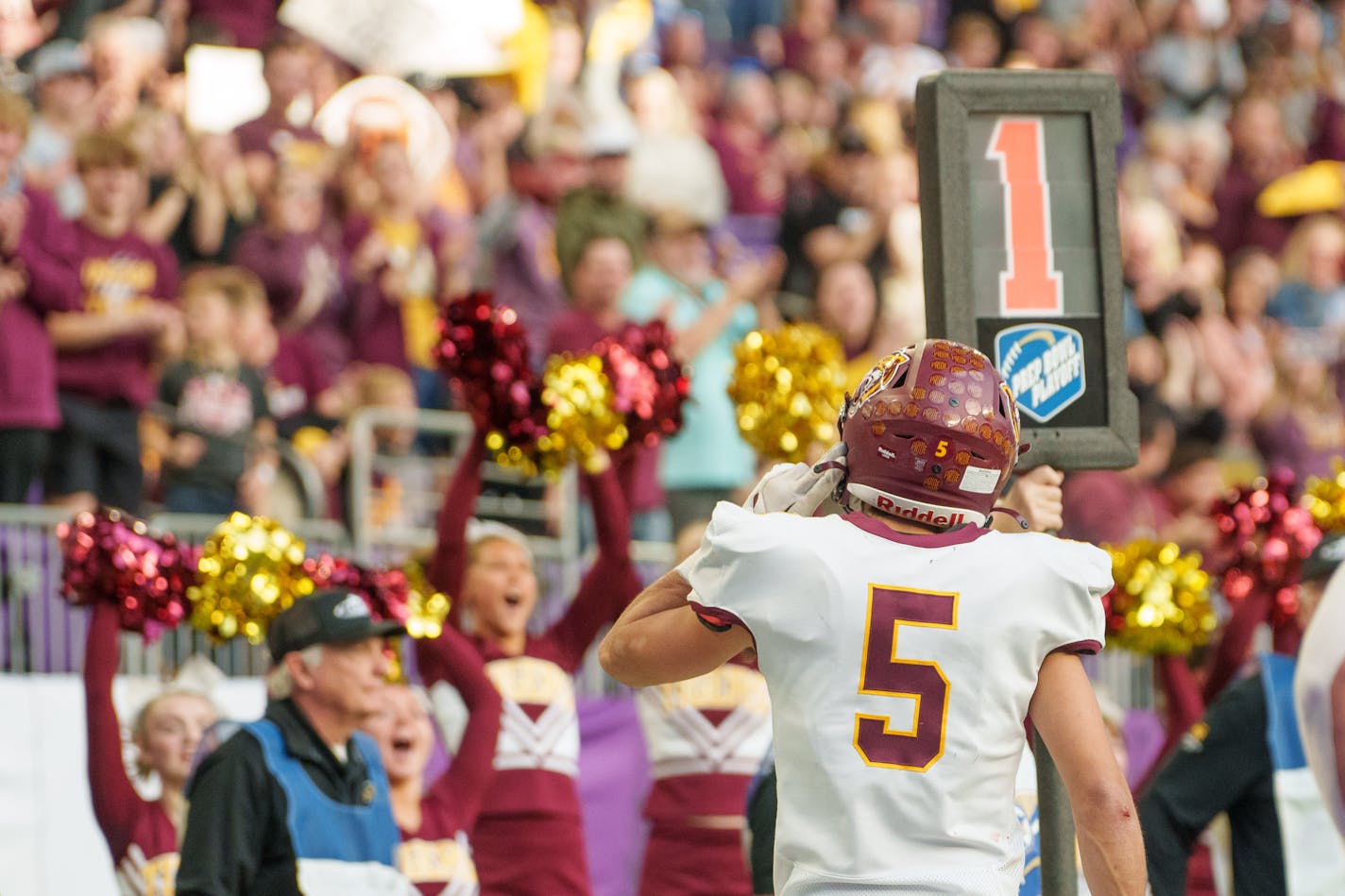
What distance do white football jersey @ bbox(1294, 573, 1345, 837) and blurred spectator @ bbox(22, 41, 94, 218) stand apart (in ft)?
19.3

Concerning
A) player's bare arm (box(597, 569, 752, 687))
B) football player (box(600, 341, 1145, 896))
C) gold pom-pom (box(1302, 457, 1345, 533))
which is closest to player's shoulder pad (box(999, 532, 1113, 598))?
football player (box(600, 341, 1145, 896))

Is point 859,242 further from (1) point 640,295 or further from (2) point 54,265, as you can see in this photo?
(2) point 54,265

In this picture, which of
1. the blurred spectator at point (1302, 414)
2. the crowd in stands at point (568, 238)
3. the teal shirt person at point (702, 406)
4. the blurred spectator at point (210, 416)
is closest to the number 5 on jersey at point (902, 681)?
the crowd in stands at point (568, 238)

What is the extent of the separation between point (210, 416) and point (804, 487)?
5220 millimetres

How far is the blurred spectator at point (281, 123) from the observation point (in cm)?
1016

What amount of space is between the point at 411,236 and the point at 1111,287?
644 centimetres

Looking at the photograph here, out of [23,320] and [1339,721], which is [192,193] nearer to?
[23,320]

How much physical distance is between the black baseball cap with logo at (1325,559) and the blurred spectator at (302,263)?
15.6 feet

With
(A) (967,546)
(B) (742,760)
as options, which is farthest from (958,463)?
(B) (742,760)

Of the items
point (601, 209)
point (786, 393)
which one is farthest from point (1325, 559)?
point (601, 209)

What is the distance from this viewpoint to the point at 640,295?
388 inches

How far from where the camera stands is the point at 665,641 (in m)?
3.81

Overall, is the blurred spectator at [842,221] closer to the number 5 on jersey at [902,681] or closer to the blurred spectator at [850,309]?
the blurred spectator at [850,309]

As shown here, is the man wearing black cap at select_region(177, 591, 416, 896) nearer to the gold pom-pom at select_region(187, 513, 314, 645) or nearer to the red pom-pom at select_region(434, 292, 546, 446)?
the gold pom-pom at select_region(187, 513, 314, 645)
